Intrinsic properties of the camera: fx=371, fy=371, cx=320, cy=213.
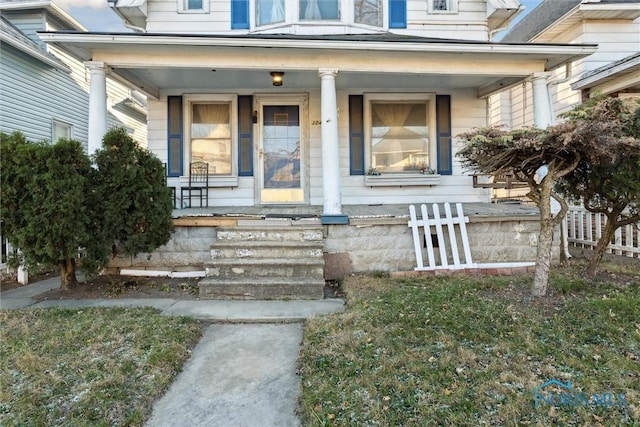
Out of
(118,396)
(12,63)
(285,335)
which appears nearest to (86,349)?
(118,396)

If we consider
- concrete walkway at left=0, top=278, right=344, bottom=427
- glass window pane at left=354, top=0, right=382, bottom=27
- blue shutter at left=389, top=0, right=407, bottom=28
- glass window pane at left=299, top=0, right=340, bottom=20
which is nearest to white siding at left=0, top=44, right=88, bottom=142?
concrete walkway at left=0, top=278, right=344, bottom=427

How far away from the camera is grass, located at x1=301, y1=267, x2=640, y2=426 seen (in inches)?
71.6

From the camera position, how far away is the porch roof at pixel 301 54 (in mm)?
4828

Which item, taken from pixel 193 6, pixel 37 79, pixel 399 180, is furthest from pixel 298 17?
pixel 37 79

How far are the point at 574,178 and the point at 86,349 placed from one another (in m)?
5.02

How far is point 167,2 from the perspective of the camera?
22.1ft

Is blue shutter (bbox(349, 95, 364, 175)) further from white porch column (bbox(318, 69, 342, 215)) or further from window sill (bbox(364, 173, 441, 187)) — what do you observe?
white porch column (bbox(318, 69, 342, 215))

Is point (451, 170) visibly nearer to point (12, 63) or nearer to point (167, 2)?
point (167, 2)

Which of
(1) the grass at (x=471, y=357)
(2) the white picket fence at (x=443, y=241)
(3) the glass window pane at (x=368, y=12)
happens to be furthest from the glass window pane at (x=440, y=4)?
(1) the grass at (x=471, y=357)

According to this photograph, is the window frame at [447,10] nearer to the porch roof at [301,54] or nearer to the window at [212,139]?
the porch roof at [301,54]

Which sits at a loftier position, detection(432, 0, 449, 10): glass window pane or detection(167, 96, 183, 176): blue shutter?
detection(432, 0, 449, 10): glass window pane

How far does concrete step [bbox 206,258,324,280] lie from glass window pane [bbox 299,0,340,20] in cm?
487

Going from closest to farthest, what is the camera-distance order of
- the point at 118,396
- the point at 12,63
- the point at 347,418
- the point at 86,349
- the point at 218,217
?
the point at 347,418
the point at 118,396
the point at 86,349
the point at 218,217
the point at 12,63

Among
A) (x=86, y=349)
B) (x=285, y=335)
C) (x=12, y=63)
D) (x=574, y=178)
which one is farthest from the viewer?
(x=12, y=63)
